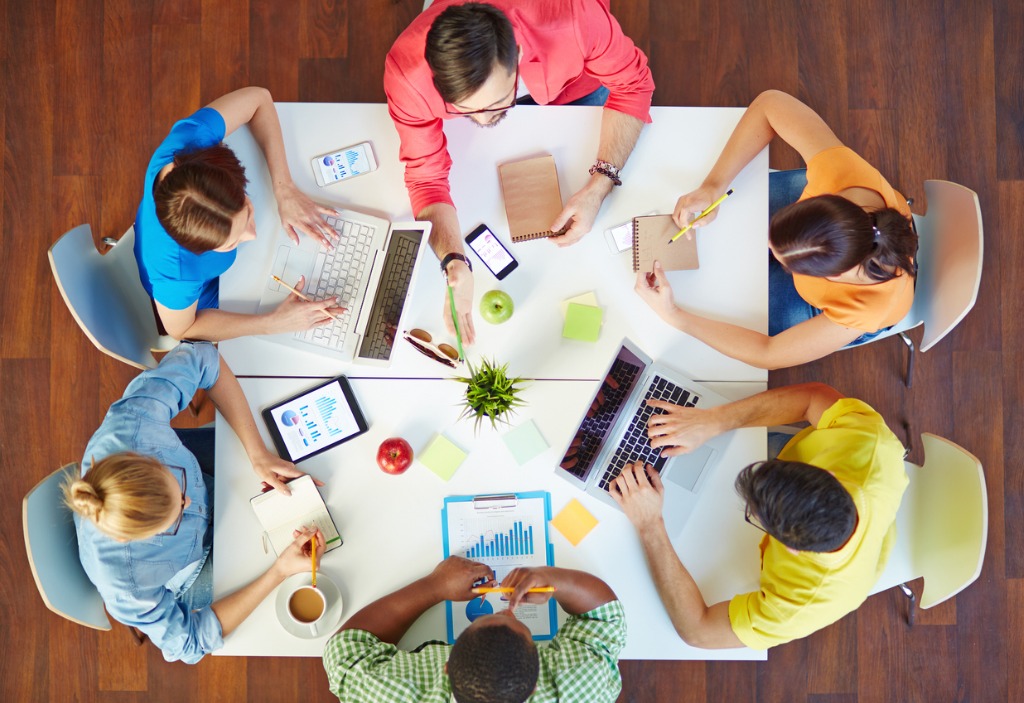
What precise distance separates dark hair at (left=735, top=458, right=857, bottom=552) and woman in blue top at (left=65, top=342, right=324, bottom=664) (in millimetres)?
1115

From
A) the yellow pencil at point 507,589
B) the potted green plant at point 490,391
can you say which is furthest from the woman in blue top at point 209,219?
the yellow pencil at point 507,589

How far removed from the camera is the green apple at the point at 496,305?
180 centimetres

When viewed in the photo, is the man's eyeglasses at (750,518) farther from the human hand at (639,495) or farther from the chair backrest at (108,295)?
the chair backrest at (108,295)

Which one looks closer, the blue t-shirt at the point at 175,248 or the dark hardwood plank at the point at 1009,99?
the blue t-shirt at the point at 175,248

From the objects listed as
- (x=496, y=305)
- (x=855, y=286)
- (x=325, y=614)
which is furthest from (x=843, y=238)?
(x=325, y=614)

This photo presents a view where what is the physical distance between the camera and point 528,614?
1.82 meters

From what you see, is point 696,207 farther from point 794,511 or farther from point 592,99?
point 794,511

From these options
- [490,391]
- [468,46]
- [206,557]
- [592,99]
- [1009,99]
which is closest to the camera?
[468,46]

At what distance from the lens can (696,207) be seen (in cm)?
182

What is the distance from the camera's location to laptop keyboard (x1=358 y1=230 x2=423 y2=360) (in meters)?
1.84

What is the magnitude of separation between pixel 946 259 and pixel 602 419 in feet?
3.24

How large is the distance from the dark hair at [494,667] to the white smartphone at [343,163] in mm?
1208

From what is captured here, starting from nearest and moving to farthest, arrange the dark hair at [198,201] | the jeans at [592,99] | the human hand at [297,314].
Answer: the dark hair at [198,201] → the human hand at [297,314] → the jeans at [592,99]

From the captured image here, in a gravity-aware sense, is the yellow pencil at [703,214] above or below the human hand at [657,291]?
above
